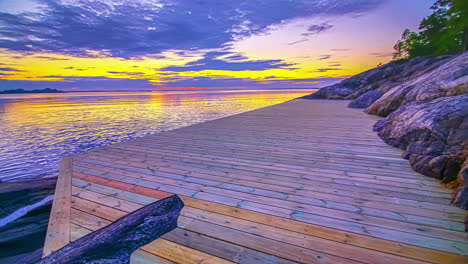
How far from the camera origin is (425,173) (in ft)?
9.59

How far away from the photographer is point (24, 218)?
3232mm

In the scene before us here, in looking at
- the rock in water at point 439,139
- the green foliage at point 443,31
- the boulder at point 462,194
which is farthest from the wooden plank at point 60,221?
the green foliage at point 443,31

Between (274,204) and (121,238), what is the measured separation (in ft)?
5.02

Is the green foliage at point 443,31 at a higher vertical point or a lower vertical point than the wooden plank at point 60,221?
higher

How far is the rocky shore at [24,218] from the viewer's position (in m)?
2.52

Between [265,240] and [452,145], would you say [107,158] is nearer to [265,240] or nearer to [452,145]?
[265,240]

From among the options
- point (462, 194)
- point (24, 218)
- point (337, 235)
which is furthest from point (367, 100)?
point (24, 218)

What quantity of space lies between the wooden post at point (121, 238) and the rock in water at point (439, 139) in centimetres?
329

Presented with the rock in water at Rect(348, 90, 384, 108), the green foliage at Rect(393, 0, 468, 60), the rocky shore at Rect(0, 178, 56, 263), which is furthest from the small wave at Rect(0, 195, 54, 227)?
the green foliage at Rect(393, 0, 468, 60)

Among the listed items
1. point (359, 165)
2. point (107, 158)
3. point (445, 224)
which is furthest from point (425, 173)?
point (107, 158)

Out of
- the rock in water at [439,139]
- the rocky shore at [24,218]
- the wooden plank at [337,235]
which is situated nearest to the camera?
the wooden plank at [337,235]

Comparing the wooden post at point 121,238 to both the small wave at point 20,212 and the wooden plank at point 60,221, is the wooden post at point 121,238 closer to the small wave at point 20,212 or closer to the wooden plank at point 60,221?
the wooden plank at point 60,221

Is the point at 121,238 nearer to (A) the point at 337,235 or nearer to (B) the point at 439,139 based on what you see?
(A) the point at 337,235

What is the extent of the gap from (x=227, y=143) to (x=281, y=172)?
2096mm
